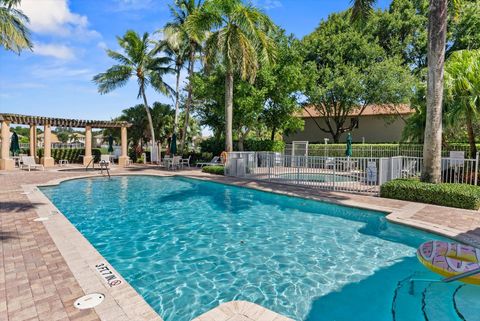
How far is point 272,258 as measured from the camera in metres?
6.32

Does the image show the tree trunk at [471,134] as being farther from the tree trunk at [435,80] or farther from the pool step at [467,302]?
the pool step at [467,302]

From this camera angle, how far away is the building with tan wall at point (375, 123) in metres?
27.0

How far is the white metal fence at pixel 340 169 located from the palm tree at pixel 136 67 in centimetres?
1284

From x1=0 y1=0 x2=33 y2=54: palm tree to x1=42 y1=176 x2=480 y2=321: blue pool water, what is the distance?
7481mm

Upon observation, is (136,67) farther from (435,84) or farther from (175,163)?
(435,84)

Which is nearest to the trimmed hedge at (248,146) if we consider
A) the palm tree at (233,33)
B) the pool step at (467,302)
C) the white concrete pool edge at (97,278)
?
the palm tree at (233,33)

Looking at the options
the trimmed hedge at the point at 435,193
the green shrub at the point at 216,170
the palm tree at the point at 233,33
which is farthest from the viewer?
the green shrub at the point at 216,170

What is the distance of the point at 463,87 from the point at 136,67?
22.9 meters

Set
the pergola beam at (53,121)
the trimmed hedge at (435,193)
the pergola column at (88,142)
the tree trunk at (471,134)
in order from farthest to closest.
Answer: the pergola column at (88,142) → the pergola beam at (53,121) → the tree trunk at (471,134) → the trimmed hedge at (435,193)

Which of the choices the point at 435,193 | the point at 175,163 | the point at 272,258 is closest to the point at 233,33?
the point at 175,163

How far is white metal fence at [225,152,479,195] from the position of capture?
39.5 ft

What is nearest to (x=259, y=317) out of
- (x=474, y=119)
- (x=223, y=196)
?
(x=223, y=196)

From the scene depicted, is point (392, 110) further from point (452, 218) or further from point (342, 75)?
point (452, 218)

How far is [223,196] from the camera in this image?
42.5ft
